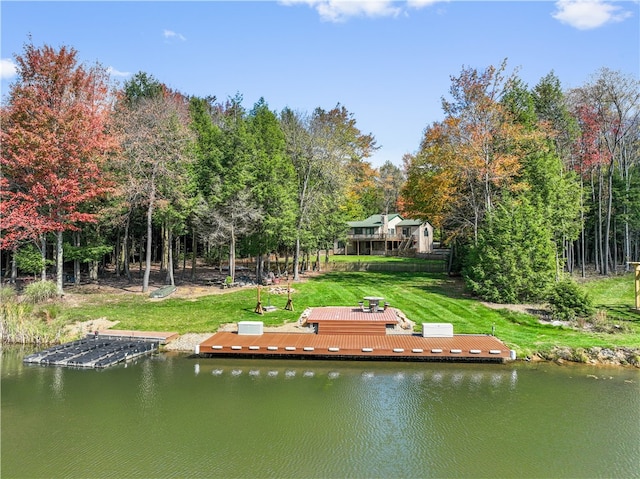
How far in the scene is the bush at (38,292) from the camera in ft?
70.8

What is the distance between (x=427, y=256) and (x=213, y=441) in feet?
145

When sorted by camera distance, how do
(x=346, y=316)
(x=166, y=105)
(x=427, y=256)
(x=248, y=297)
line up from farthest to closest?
(x=427, y=256) → (x=166, y=105) → (x=248, y=297) → (x=346, y=316)

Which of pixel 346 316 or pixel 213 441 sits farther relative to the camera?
pixel 346 316

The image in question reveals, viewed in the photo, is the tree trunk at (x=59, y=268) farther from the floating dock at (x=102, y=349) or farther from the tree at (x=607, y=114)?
the tree at (x=607, y=114)

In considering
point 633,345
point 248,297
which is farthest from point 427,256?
point 633,345

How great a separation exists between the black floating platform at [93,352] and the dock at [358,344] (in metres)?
2.33

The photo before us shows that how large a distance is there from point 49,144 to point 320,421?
19738 millimetres

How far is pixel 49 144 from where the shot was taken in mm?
21641

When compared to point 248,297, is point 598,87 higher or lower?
higher

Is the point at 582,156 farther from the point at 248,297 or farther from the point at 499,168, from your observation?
the point at 248,297

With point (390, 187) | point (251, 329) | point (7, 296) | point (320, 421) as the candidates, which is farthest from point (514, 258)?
point (390, 187)

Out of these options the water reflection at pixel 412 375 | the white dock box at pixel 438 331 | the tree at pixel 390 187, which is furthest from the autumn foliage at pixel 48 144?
the tree at pixel 390 187

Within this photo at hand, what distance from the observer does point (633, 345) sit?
51.6 ft

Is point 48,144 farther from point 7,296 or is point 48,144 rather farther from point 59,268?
point 7,296
